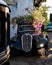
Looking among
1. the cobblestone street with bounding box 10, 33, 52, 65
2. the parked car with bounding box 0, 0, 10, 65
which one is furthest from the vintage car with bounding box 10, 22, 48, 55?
the parked car with bounding box 0, 0, 10, 65

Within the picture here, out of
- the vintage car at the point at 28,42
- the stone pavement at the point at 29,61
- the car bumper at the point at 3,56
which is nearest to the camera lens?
the car bumper at the point at 3,56

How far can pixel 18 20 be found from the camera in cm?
1725

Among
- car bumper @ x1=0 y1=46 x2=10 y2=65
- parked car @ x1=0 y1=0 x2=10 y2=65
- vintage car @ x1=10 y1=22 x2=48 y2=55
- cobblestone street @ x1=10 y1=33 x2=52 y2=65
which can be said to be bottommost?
cobblestone street @ x1=10 y1=33 x2=52 y2=65

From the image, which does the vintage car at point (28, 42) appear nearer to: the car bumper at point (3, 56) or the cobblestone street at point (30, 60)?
the cobblestone street at point (30, 60)

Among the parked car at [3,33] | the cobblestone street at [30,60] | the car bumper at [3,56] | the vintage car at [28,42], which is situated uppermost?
the parked car at [3,33]

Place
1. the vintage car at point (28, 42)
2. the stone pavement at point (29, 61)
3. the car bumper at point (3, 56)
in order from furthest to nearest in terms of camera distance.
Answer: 1. the vintage car at point (28, 42)
2. the stone pavement at point (29, 61)
3. the car bumper at point (3, 56)

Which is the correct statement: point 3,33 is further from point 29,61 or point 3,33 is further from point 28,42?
point 28,42

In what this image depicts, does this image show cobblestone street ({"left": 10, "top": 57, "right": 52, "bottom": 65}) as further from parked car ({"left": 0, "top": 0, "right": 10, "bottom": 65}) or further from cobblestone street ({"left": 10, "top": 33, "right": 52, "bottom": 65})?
parked car ({"left": 0, "top": 0, "right": 10, "bottom": 65})

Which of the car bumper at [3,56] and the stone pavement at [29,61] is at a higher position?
the car bumper at [3,56]

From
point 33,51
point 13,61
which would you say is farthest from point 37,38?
point 13,61

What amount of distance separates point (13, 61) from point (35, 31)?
3.04m

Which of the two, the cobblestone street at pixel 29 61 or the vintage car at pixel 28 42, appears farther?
the vintage car at pixel 28 42

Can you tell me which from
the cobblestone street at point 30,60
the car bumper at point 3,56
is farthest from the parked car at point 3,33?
the cobblestone street at point 30,60

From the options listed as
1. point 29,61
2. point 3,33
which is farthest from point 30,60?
point 3,33
